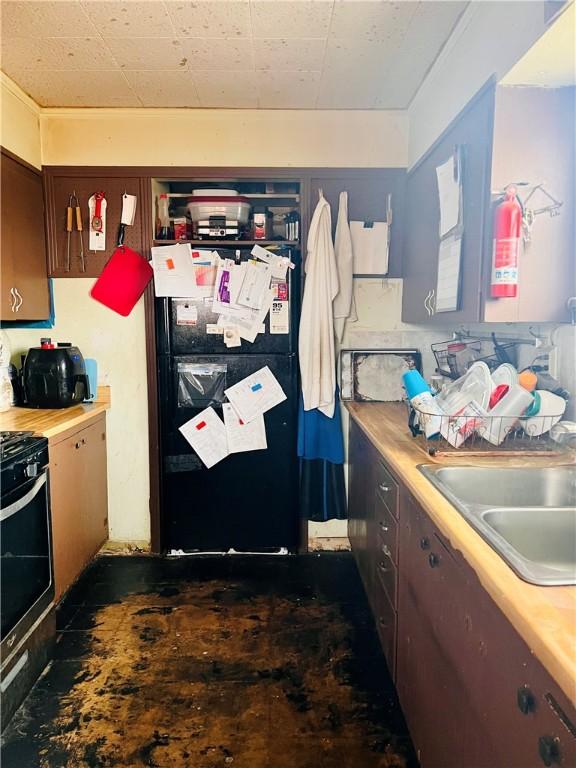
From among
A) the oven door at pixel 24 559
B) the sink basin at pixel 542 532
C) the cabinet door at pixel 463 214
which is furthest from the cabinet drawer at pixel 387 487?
the oven door at pixel 24 559

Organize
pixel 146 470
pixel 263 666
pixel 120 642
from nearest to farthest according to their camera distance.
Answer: pixel 263 666
pixel 120 642
pixel 146 470

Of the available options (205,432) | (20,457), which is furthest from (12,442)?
(205,432)

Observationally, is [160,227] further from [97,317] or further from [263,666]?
[263,666]

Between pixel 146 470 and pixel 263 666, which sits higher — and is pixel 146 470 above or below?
above

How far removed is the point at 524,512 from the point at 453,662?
383 mm

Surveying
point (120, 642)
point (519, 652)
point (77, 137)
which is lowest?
point (120, 642)

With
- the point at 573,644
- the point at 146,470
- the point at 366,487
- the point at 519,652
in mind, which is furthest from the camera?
the point at 146,470

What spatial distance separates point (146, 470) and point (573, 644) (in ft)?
8.54

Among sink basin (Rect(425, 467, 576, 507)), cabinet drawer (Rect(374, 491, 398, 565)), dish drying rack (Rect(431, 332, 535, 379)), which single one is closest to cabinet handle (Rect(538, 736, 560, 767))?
sink basin (Rect(425, 467, 576, 507))

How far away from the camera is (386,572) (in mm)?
1911

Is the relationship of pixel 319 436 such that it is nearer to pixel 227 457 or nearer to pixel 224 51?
pixel 227 457

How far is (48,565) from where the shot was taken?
211 cm

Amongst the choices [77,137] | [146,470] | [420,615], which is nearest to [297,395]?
[146,470]

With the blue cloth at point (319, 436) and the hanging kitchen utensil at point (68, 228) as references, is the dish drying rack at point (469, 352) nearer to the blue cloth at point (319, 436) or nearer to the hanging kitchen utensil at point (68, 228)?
the blue cloth at point (319, 436)
